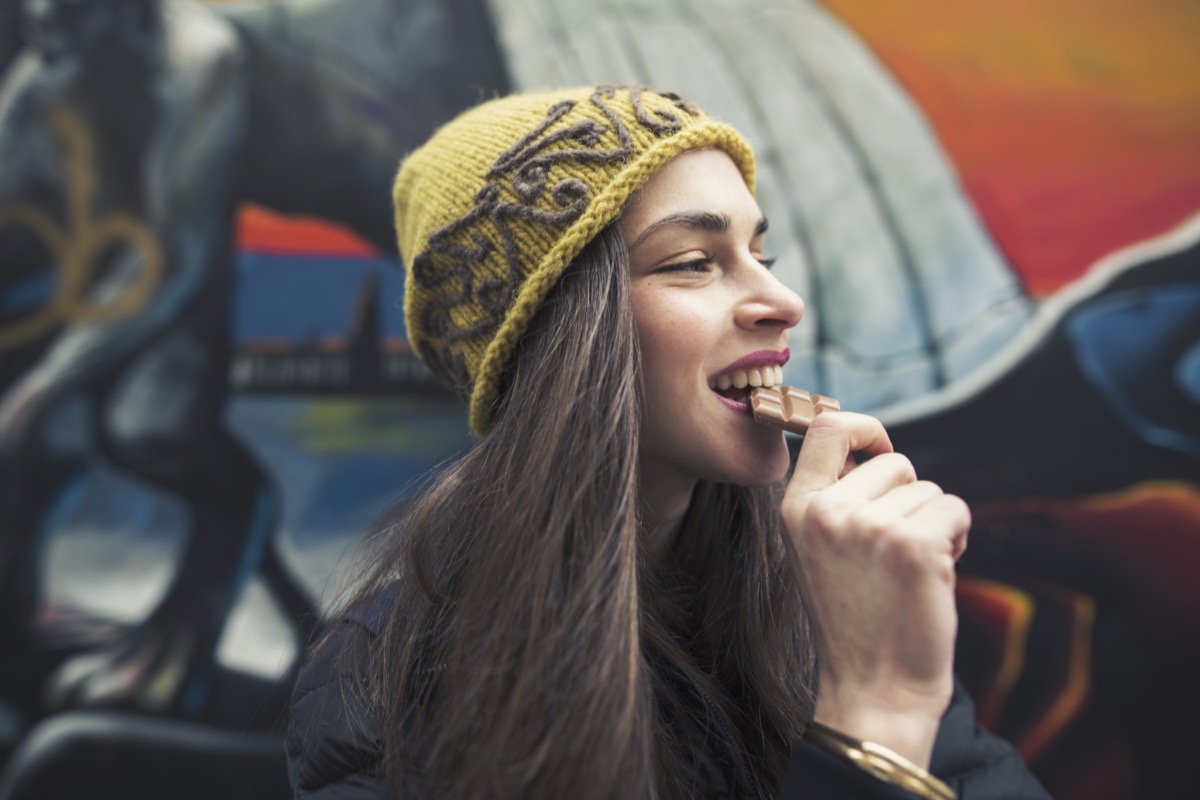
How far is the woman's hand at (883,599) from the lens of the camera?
96 centimetres

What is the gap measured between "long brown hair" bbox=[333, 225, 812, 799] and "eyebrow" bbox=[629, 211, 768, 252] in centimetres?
6

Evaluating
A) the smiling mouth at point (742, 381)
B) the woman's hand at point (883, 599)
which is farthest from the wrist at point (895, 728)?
the smiling mouth at point (742, 381)

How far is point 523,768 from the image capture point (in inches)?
40.5

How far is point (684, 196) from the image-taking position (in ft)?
4.31

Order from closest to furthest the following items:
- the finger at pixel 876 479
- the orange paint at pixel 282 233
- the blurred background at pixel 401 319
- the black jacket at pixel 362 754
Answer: the finger at pixel 876 479, the black jacket at pixel 362 754, the blurred background at pixel 401 319, the orange paint at pixel 282 233

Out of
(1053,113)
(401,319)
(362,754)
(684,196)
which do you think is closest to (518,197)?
(684,196)

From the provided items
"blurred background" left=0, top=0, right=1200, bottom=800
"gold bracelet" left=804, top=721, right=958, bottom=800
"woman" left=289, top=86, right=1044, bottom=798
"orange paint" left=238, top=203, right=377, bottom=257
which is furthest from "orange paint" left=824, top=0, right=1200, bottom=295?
"gold bracelet" left=804, top=721, right=958, bottom=800

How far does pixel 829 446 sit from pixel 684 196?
53 centimetres

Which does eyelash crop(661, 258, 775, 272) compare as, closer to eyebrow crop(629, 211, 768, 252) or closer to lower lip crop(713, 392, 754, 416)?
eyebrow crop(629, 211, 768, 252)

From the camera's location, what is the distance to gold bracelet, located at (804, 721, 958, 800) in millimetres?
919

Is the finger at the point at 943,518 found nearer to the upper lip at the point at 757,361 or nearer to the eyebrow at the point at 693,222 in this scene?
the upper lip at the point at 757,361

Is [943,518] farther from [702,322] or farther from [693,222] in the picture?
[693,222]

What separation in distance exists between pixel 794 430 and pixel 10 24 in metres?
3.19

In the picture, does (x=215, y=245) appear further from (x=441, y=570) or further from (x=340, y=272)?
(x=441, y=570)
